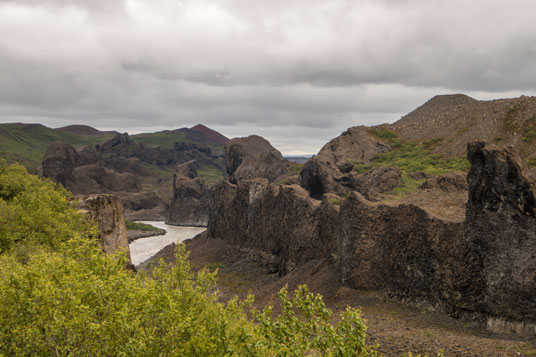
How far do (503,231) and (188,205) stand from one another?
162939mm

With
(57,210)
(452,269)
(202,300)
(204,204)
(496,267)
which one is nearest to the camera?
(202,300)

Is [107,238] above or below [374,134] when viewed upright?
below

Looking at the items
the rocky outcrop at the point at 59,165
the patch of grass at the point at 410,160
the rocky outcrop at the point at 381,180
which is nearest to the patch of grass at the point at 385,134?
the patch of grass at the point at 410,160

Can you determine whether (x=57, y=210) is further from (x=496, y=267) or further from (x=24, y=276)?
(x=496, y=267)

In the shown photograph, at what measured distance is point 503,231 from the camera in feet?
106

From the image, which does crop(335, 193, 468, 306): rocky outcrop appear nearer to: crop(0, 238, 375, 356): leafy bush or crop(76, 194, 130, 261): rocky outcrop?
crop(0, 238, 375, 356): leafy bush

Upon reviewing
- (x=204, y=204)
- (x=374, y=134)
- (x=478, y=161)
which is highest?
(x=374, y=134)

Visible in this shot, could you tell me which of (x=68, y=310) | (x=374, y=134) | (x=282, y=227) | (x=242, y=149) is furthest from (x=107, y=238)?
(x=242, y=149)

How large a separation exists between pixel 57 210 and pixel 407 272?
45702 millimetres

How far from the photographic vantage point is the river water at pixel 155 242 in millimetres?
114450

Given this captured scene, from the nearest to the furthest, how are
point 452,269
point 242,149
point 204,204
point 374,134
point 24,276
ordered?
point 24,276 < point 452,269 < point 374,134 < point 242,149 < point 204,204

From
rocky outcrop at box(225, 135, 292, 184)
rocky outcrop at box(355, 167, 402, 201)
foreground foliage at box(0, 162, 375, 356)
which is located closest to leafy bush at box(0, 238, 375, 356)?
foreground foliage at box(0, 162, 375, 356)

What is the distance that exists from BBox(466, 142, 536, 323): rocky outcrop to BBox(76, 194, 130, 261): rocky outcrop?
148ft

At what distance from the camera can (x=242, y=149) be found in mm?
168875
